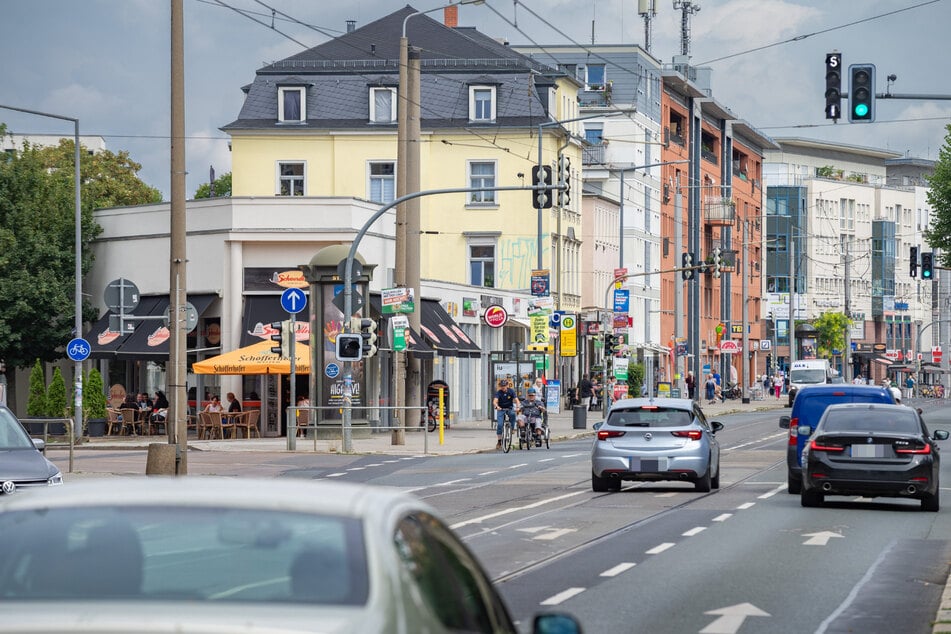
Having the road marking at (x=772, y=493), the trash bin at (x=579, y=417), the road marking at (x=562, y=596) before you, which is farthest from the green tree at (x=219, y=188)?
the road marking at (x=562, y=596)

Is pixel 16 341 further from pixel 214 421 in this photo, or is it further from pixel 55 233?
pixel 214 421

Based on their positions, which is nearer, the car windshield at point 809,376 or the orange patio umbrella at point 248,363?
the orange patio umbrella at point 248,363

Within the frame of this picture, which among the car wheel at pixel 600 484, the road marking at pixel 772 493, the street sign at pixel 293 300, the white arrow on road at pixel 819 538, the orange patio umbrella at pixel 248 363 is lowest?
the road marking at pixel 772 493

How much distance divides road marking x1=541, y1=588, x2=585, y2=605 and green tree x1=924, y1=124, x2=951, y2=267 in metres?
48.0

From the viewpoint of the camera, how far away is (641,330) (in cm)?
9700

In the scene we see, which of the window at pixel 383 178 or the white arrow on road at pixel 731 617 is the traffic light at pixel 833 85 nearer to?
the white arrow on road at pixel 731 617

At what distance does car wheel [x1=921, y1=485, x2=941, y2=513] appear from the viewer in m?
23.2

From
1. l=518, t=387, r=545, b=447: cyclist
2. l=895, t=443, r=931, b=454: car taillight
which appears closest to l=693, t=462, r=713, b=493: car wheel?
l=895, t=443, r=931, b=454: car taillight

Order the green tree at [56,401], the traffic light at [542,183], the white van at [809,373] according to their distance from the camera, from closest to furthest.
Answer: the traffic light at [542,183]
the green tree at [56,401]
the white van at [809,373]

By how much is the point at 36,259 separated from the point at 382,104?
1619 centimetres

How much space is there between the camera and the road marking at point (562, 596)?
13.3 metres

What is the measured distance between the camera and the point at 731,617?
12.6 metres

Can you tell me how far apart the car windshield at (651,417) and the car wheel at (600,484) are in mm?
929

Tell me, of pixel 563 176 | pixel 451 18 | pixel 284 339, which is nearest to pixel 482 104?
pixel 451 18
